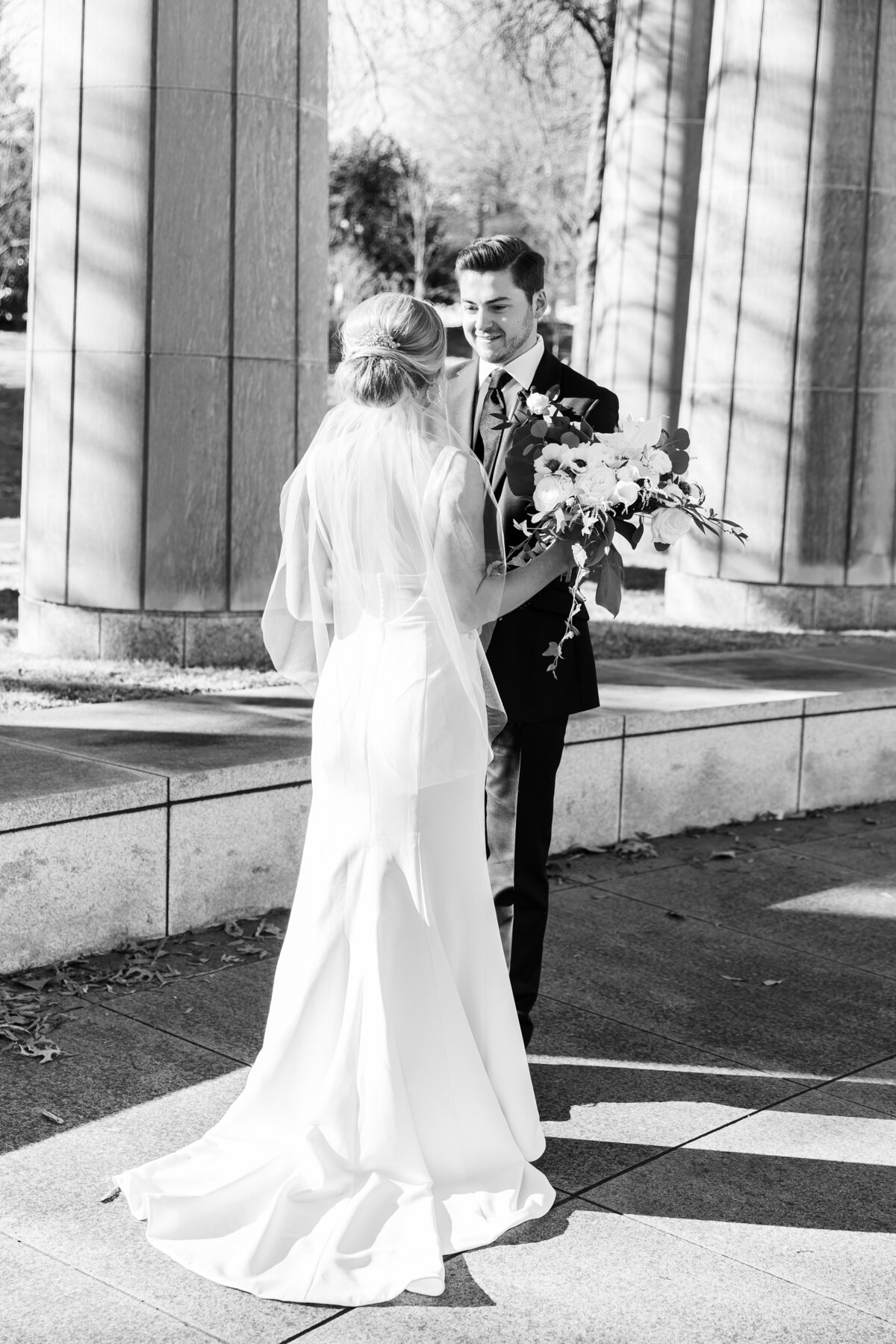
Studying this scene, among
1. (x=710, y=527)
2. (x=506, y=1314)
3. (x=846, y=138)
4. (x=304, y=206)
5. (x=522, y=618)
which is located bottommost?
(x=506, y=1314)

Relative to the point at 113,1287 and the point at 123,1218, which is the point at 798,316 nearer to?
the point at 123,1218

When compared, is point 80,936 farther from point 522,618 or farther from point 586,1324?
point 586,1324

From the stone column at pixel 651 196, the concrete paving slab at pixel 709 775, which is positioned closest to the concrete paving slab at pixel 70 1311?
the concrete paving slab at pixel 709 775

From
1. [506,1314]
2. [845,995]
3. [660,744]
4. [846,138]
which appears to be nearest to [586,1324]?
[506,1314]

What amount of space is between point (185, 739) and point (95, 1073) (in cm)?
196

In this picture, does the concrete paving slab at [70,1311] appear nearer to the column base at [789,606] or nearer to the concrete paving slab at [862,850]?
the concrete paving slab at [862,850]

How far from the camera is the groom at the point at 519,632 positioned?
4.25 metres

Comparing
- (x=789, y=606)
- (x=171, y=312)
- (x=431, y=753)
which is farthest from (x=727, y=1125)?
(x=789, y=606)

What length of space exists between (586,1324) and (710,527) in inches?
77.8

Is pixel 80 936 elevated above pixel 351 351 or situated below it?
below

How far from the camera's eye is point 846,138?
35.4 ft

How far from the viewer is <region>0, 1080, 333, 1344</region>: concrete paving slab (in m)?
3.21

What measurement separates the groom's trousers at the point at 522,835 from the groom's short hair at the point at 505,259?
1246 millimetres

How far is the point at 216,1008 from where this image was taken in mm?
5000
